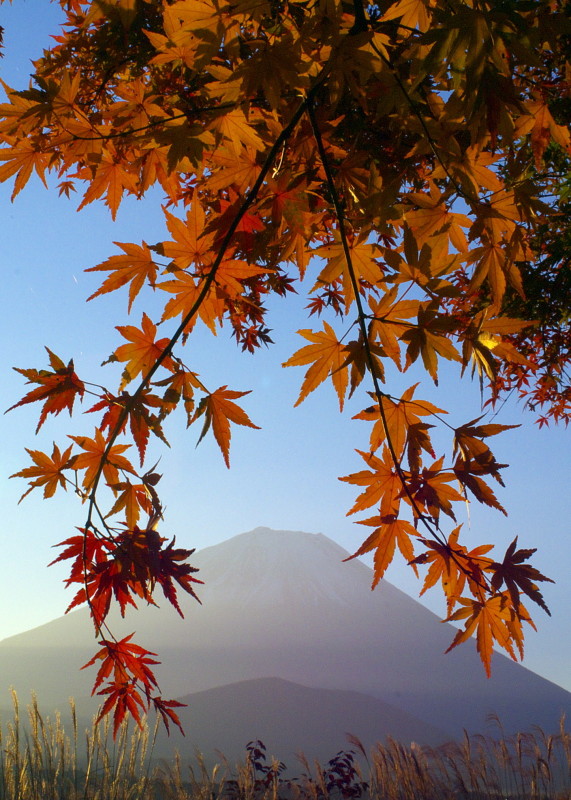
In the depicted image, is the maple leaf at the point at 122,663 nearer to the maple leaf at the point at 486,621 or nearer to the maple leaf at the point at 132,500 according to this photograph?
the maple leaf at the point at 132,500

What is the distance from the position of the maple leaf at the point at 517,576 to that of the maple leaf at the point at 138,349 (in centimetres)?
78

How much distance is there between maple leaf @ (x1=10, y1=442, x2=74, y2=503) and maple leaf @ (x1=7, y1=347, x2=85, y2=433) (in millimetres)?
129

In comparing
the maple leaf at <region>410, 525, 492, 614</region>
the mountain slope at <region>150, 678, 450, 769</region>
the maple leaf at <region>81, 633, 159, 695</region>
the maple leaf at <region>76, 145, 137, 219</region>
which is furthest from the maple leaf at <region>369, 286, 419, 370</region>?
the mountain slope at <region>150, 678, 450, 769</region>

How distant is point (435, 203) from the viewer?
1.06 metres

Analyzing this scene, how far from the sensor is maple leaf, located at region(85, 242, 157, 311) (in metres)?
1.09

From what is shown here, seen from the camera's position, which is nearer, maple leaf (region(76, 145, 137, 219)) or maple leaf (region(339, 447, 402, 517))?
maple leaf (region(339, 447, 402, 517))

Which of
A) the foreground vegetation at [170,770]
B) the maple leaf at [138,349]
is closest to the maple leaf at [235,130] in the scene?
the maple leaf at [138,349]

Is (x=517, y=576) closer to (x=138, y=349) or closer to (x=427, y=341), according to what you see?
(x=427, y=341)

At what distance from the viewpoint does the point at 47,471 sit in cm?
123

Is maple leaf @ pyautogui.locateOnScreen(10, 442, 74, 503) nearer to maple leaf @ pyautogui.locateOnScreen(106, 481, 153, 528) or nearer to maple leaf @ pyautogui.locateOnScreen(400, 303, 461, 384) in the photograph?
maple leaf @ pyautogui.locateOnScreen(106, 481, 153, 528)

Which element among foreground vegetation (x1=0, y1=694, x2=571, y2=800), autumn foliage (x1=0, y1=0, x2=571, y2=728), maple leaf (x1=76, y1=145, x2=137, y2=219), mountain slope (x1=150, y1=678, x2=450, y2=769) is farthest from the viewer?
mountain slope (x1=150, y1=678, x2=450, y2=769)

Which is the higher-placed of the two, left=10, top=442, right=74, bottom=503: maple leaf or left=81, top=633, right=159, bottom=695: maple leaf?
left=10, top=442, right=74, bottom=503: maple leaf

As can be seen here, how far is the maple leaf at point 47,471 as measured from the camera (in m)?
1.22

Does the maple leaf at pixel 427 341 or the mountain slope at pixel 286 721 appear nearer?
the maple leaf at pixel 427 341
